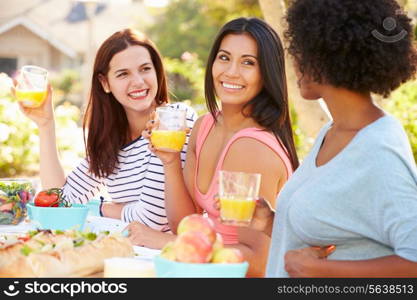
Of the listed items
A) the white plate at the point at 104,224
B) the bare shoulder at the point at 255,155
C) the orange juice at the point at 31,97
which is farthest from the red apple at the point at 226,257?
the orange juice at the point at 31,97

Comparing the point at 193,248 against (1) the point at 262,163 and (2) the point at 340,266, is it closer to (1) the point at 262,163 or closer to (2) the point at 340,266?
(2) the point at 340,266

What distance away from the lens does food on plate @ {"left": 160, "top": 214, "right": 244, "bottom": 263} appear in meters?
2.33

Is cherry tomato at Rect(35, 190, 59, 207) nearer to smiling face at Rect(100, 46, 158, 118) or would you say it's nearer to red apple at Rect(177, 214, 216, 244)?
smiling face at Rect(100, 46, 158, 118)

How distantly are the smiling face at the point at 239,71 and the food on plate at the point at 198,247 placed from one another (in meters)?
1.37

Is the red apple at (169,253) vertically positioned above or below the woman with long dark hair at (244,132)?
below

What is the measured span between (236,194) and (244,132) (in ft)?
3.42

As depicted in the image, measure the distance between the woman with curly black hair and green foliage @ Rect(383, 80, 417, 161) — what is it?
382cm

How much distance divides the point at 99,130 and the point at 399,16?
7.67 ft

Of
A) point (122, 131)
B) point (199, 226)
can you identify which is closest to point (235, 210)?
point (199, 226)

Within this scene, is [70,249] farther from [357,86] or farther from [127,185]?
[127,185]

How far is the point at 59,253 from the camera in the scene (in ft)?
9.00

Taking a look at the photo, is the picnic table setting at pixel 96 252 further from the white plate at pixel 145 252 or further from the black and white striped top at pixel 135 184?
the black and white striped top at pixel 135 184

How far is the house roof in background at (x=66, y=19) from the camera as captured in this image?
36.4m

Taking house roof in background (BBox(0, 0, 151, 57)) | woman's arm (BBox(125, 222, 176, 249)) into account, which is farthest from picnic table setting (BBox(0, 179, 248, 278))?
house roof in background (BBox(0, 0, 151, 57))
